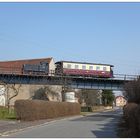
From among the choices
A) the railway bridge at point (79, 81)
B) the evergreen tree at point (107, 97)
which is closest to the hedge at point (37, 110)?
the railway bridge at point (79, 81)

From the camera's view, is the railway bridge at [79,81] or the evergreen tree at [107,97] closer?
the railway bridge at [79,81]

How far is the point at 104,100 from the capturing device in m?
154

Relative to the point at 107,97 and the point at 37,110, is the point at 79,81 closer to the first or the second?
the point at 37,110

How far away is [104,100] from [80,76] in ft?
218

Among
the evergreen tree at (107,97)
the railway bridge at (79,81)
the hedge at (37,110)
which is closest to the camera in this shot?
the hedge at (37,110)

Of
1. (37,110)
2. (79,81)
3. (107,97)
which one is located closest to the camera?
(37,110)

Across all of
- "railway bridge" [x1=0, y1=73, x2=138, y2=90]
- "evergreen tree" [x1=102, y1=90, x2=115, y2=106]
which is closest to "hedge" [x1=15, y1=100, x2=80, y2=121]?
"railway bridge" [x1=0, y1=73, x2=138, y2=90]

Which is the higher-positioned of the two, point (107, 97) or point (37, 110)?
point (107, 97)

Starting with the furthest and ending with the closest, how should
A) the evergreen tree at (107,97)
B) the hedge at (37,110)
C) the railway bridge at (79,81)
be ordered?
the evergreen tree at (107,97) < the railway bridge at (79,81) < the hedge at (37,110)

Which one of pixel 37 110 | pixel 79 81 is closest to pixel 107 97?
pixel 79 81

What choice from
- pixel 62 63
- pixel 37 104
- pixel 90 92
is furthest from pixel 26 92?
pixel 37 104

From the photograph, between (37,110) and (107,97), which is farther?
(107,97)

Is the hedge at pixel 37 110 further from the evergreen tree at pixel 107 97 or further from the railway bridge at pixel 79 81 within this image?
the evergreen tree at pixel 107 97

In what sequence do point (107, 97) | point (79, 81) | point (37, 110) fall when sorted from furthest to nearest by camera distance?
point (107, 97)
point (79, 81)
point (37, 110)
